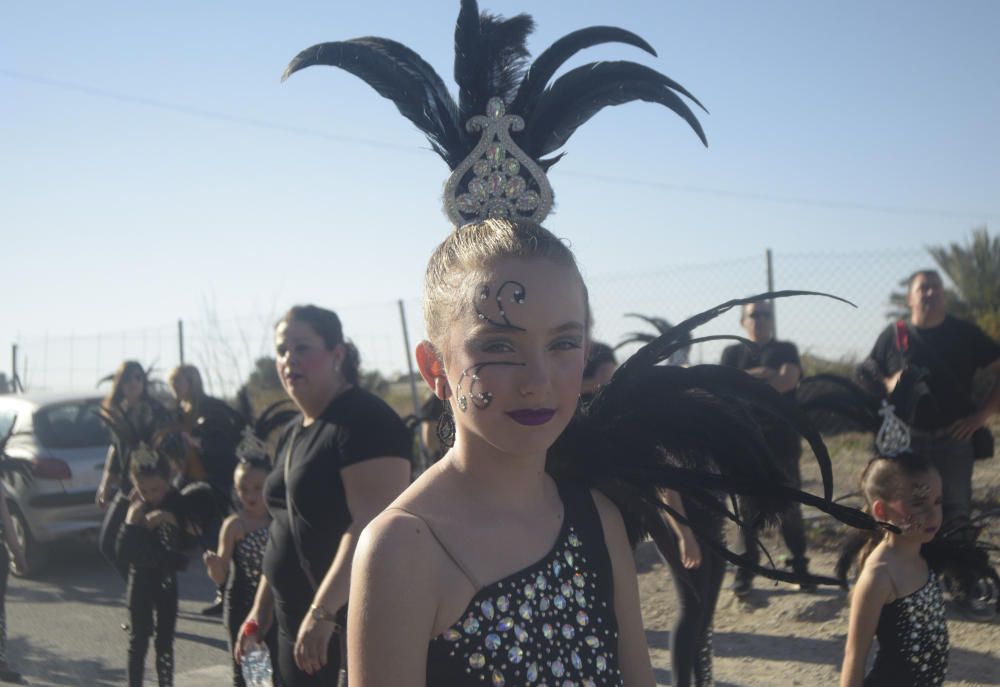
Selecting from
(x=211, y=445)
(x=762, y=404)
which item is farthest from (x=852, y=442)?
(x=762, y=404)

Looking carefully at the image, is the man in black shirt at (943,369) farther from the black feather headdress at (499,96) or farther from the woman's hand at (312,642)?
the black feather headdress at (499,96)

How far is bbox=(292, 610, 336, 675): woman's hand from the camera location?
336cm

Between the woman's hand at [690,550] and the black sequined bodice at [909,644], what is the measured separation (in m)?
0.91

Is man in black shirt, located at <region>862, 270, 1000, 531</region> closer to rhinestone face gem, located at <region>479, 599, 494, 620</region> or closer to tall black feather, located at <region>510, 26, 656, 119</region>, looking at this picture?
tall black feather, located at <region>510, 26, 656, 119</region>

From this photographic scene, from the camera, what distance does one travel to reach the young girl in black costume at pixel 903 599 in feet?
10.5

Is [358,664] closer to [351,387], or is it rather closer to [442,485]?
[442,485]

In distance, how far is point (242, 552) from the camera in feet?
16.2

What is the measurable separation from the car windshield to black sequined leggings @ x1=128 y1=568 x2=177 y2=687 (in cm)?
435

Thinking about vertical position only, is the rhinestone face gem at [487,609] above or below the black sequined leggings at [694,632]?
above

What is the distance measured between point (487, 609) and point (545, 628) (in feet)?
0.41

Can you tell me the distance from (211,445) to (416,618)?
607cm

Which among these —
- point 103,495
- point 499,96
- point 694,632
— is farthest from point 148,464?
point 499,96

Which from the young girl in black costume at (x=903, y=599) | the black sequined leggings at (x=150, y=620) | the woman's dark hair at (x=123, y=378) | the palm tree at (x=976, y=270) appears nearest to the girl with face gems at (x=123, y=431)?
the woman's dark hair at (x=123, y=378)

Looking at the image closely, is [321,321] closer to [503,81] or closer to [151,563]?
[503,81]
